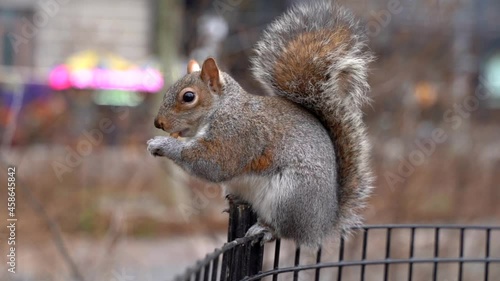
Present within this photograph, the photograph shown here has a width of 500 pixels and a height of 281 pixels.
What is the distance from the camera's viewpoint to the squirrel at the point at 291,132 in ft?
5.08

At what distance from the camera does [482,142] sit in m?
4.33

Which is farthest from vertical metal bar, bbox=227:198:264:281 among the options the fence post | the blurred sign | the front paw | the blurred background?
the blurred sign

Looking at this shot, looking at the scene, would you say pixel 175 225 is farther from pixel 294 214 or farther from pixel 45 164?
pixel 294 214

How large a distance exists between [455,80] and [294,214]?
10.0 feet

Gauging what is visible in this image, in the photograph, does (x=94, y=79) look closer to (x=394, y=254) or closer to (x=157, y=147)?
(x=394, y=254)

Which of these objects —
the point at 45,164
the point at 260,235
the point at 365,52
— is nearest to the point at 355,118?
the point at 365,52

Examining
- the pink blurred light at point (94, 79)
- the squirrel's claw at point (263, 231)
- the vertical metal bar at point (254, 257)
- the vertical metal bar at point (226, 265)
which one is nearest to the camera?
the vertical metal bar at point (226, 265)

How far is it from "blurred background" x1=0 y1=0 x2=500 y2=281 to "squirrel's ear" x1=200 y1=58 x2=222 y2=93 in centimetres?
119

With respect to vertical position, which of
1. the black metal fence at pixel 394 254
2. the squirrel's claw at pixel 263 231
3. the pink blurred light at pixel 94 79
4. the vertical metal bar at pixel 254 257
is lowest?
the vertical metal bar at pixel 254 257

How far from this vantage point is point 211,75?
1.58m

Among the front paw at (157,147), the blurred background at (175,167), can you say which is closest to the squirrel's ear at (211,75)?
the front paw at (157,147)

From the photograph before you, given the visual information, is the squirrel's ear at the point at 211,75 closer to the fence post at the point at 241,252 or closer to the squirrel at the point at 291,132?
the squirrel at the point at 291,132

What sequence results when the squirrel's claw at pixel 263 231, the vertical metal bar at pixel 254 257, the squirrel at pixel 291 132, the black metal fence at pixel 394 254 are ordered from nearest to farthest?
the vertical metal bar at pixel 254 257, the squirrel's claw at pixel 263 231, the squirrel at pixel 291 132, the black metal fence at pixel 394 254

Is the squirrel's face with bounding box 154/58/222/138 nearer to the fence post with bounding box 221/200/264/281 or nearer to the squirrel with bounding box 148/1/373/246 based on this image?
the squirrel with bounding box 148/1/373/246
